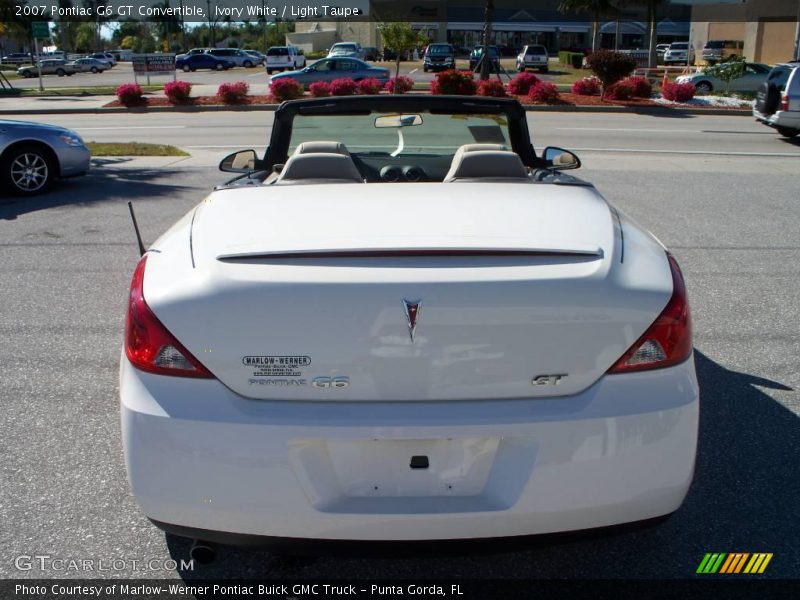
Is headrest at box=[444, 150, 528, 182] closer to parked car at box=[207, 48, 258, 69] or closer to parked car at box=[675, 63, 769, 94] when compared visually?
parked car at box=[675, 63, 769, 94]

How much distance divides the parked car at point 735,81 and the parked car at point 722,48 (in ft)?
74.7

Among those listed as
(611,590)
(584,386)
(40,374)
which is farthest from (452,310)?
(40,374)

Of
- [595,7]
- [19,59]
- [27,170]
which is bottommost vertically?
[19,59]

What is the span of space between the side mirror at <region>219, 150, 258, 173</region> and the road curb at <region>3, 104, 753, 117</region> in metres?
21.3

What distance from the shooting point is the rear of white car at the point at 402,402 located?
7.70ft

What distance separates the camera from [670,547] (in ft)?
10.0

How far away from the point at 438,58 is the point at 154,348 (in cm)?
4493

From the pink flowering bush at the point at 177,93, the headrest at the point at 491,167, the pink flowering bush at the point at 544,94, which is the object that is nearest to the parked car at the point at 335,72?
the pink flowering bush at the point at 177,93

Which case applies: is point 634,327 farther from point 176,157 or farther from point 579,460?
point 176,157

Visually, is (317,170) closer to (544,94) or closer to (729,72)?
(544,94)

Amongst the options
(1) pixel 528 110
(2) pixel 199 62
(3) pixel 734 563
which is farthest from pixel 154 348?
(2) pixel 199 62

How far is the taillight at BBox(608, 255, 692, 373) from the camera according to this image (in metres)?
2.44

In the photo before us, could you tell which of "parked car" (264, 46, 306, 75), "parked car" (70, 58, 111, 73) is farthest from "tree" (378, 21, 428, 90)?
"parked car" (70, 58, 111, 73)

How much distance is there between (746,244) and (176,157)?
10.0 meters
